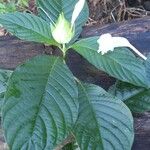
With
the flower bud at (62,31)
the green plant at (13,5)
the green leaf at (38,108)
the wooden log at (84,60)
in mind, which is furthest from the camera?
the green plant at (13,5)

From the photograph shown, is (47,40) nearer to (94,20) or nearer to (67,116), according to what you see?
(67,116)

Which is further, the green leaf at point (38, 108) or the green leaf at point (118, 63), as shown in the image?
the green leaf at point (118, 63)

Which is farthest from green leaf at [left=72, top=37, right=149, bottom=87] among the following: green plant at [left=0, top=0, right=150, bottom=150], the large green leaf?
the large green leaf

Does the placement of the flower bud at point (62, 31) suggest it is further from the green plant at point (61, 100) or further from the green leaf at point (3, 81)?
the green leaf at point (3, 81)

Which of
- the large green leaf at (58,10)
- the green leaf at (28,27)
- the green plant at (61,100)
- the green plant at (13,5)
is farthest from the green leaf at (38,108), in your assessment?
the green plant at (13,5)

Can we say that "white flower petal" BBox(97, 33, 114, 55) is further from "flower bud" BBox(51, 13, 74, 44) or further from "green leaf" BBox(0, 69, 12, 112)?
"green leaf" BBox(0, 69, 12, 112)

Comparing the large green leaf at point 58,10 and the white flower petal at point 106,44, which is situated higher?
the large green leaf at point 58,10

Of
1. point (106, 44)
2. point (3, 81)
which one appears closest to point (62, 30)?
point (106, 44)

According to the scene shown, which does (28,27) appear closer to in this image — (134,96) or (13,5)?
(134,96)
